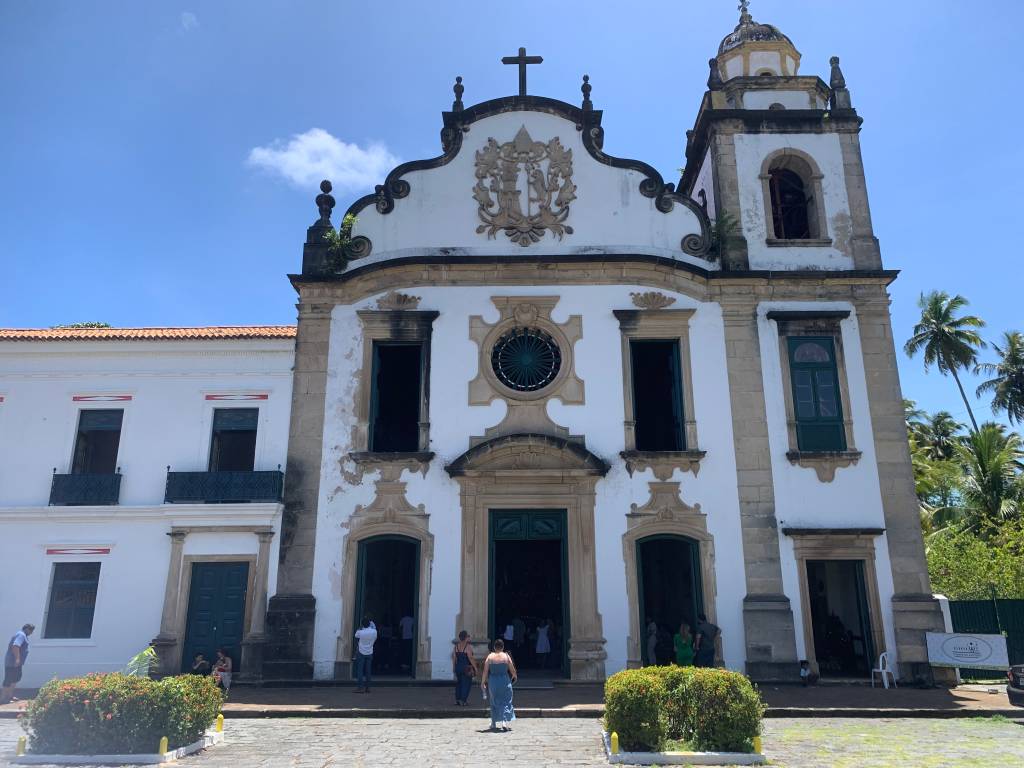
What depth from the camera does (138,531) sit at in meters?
16.4

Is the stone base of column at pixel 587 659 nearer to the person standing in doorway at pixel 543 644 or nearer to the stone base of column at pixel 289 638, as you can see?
the person standing in doorway at pixel 543 644

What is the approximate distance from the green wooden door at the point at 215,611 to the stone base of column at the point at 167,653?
0.18 meters

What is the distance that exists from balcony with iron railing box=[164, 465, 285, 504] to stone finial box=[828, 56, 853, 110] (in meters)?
15.7

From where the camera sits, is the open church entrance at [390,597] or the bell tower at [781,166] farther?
the bell tower at [781,166]

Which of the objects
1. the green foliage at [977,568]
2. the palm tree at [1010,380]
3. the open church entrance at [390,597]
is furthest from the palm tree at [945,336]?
the open church entrance at [390,597]

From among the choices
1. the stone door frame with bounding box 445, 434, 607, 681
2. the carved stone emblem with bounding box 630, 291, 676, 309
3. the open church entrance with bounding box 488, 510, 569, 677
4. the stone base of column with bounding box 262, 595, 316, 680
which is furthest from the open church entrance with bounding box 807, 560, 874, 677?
the stone base of column with bounding box 262, 595, 316, 680

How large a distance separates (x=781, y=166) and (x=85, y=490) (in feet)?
57.1

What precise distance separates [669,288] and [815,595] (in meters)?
8.63

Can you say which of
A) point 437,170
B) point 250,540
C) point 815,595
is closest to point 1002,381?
point 815,595

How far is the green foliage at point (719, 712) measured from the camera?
898 centimetres

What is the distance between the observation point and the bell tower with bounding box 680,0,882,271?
18188 mm

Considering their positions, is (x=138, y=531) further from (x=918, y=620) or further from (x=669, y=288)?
(x=918, y=620)

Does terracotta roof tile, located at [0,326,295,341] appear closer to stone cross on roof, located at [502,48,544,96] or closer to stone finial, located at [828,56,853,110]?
stone cross on roof, located at [502,48,544,96]

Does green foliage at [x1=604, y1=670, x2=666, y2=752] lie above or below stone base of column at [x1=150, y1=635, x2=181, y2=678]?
below
